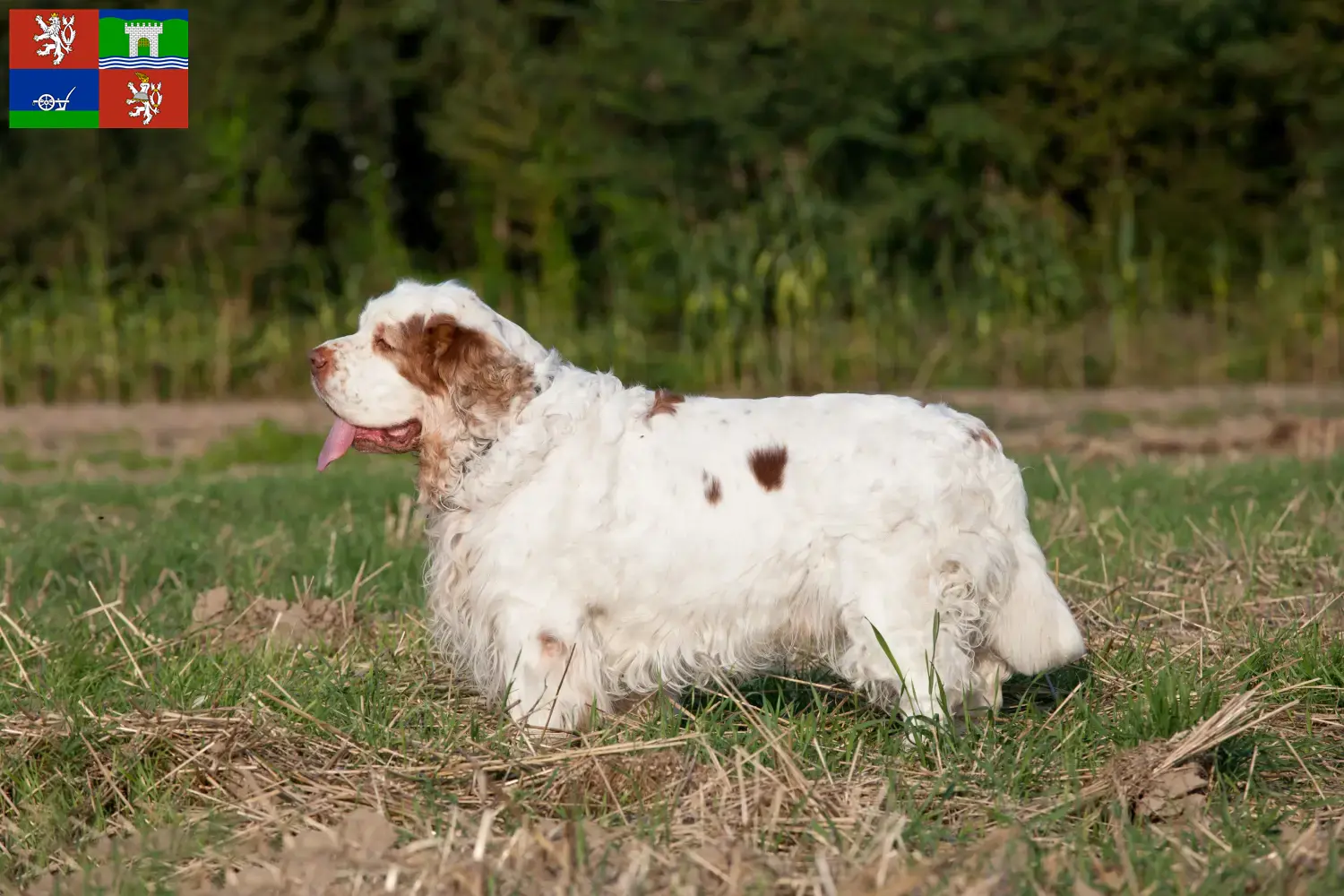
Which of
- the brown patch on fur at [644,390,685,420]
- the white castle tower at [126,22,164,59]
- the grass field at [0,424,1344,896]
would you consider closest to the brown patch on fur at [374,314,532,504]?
the brown patch on fur at [644,390,685,420]

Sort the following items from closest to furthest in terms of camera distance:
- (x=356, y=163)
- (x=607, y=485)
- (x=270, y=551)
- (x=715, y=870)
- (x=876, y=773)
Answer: (x=715, y=870)
(x=876, y=773)
(x=607, y=485)
(x=270, y=551)
(x=356, y=163)

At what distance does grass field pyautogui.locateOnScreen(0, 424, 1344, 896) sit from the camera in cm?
298

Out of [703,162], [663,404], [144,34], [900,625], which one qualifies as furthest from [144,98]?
[900,625]

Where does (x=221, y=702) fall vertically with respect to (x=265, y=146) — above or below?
below

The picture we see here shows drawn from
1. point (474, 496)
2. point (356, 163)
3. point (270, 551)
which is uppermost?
point (356, 163)

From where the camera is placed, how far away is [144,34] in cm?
1153

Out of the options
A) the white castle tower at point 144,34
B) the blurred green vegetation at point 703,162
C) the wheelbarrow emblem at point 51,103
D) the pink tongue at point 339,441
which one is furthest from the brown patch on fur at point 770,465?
the blurred green vegetation at point 703,162

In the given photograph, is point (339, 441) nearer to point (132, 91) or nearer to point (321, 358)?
point (321, 358)

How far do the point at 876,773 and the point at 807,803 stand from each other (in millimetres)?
366

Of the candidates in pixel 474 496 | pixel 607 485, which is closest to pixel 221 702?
→ pixel 474 496

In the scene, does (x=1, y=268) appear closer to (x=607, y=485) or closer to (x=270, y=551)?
(x=270, y=551)

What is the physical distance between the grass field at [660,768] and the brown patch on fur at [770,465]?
0.53 metres

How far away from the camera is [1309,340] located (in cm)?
1320

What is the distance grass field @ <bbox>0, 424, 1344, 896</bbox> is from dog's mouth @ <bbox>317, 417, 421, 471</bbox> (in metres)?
0.63
